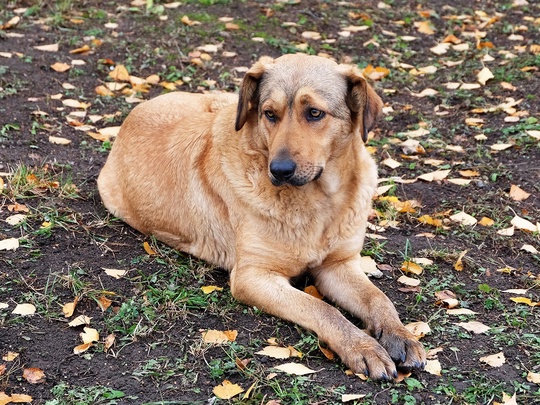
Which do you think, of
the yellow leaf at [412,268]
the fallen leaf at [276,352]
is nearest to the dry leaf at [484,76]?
the yellow leaf at [412,268]

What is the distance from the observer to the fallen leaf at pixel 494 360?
4.23m

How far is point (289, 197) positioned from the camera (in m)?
4.92

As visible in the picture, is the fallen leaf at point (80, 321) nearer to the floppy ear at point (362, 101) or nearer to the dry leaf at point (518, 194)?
the floppy ear at point (362, 101)

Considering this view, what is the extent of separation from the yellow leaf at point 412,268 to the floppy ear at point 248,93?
152cm

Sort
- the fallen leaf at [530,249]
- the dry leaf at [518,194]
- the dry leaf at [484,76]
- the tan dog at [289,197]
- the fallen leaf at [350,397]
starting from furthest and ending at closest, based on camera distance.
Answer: the dry leaf at [484,76], the dry leaf at [518,194], the fallen leaf at [530,249], the tan dog at [289,197], the fallen leaf at [350,397]

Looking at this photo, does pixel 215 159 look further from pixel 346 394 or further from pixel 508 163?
pixel 508 163

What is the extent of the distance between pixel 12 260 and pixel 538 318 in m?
3.42

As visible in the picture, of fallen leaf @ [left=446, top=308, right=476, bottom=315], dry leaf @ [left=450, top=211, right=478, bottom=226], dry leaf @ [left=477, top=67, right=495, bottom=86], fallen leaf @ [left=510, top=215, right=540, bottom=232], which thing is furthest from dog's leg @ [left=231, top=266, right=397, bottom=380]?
dry leaf @ [left=477, top=67, right=495, bottom=86]

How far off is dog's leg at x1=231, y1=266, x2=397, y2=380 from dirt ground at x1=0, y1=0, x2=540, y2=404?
76mm

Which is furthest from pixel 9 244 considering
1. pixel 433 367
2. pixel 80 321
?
pixel 433 367

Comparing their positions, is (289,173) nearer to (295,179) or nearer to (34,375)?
(295,179)

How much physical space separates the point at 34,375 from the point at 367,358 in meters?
1.77

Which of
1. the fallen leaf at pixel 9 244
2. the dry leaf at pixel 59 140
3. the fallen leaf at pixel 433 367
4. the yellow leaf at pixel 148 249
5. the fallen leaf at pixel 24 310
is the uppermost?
the fallen leaf at pixel 433 367

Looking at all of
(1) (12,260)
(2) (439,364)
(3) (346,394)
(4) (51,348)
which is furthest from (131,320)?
(2) (439,364)
